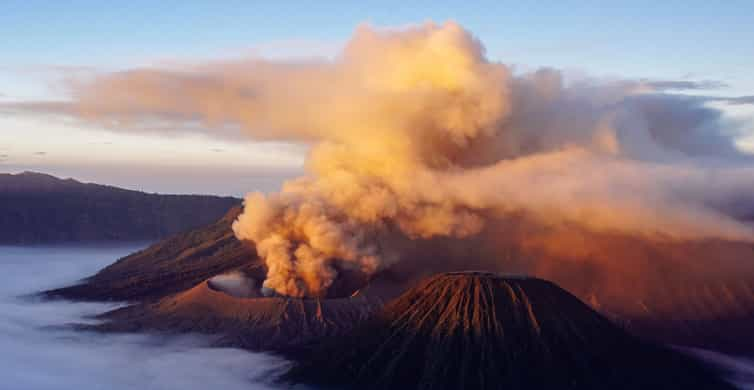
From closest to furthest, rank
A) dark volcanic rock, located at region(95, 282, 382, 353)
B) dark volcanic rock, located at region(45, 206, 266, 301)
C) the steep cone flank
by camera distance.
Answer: the steep cone flank
dark volcanic rock, located at region(95, 282, 382, 353)
dark volcanic rock, located at region(45, 206, 266, 301)

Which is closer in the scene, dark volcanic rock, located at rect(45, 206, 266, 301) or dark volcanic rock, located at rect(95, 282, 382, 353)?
dark volcanic rock, located at rect(95, 282, 382, 353)

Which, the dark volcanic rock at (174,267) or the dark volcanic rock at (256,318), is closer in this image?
the dark volcanic rock at (256,318)

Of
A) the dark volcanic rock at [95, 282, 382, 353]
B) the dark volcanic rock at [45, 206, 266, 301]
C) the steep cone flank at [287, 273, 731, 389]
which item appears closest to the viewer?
the steep cone flank at [287, 273, 731, 389]

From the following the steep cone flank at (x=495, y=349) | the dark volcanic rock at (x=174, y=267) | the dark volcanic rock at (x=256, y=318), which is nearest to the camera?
the steep cone flank at (x=495, y=349)

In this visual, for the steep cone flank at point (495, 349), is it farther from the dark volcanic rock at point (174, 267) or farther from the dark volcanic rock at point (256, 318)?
the dark volcanic rock at point (174, 267)

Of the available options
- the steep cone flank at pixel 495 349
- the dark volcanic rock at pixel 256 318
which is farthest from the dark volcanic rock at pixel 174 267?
the steep cone flank at pixel 495 349

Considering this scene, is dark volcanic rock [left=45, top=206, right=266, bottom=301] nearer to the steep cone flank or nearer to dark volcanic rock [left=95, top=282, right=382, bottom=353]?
dark volcanic rock [left=95, top=282, right=382, bottom=353]

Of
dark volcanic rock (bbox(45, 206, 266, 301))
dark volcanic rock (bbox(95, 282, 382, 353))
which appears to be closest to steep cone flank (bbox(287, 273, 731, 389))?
dark volcanic rock (bbox(95, 282, 382, 353))
